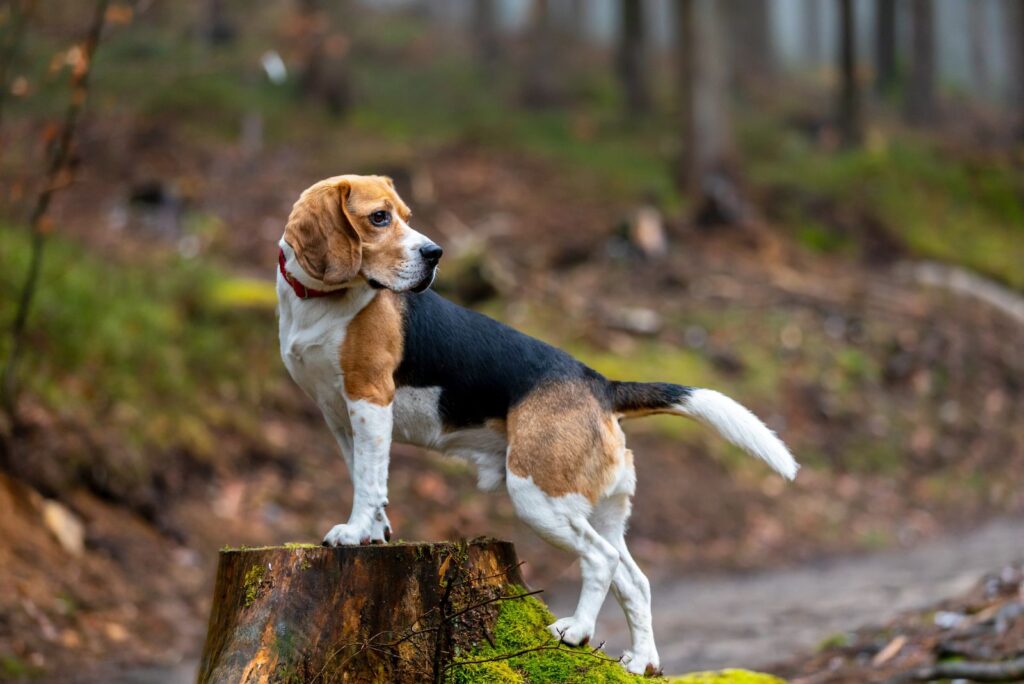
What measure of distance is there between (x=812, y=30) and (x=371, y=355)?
67089mm

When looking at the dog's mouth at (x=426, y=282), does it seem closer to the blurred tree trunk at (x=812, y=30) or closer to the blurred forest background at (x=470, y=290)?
the blurred forest background at (x=470, y=290)

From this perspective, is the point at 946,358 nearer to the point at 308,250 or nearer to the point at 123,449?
the point at 123,449

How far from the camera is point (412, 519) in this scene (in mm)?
11578

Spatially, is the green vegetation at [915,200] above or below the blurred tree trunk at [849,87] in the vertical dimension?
below

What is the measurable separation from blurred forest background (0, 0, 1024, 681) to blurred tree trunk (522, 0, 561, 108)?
15 centimetres

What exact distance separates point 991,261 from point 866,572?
36.7 ft

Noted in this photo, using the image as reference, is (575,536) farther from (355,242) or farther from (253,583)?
(355,242)

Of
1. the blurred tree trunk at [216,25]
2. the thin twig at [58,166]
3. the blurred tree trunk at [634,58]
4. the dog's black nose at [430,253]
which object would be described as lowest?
the dog's black nose at [430,253]

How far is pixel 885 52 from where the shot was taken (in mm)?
38062

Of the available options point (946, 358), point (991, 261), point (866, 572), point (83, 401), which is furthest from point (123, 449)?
point (991, 261)

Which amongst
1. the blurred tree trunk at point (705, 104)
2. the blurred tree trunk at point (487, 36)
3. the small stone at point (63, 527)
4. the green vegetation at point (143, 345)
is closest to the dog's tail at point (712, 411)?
the small stone at point (63, 527)

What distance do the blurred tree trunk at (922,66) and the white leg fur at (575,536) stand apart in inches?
1259

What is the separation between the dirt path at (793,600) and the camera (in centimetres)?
938

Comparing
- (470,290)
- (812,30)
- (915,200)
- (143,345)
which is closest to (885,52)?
(915,200)
